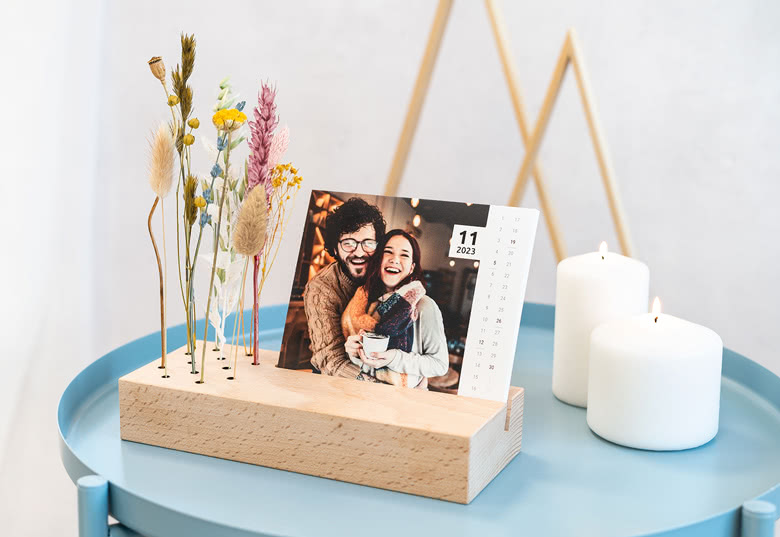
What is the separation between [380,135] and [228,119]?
1054 mm

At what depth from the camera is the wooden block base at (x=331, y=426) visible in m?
0.69

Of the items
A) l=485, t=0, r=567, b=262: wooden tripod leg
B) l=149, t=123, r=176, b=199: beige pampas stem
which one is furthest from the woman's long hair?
l=485, t=0, r=567, b=262: wooden tripod leg

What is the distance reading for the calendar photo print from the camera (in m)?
0.78

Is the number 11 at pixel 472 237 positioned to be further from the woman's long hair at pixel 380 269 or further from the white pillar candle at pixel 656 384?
the white pillar candle at pixel 656 384

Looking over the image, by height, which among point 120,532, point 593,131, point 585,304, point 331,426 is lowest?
point 120,532

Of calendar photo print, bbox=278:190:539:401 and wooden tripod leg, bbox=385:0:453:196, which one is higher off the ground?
wooden tripod leg, bbox=385:0:453:196

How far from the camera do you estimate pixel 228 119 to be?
745 mm

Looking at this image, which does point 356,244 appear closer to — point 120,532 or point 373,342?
point 373,342

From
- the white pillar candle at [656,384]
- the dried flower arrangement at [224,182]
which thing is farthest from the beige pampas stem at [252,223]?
the white pillar candle at [656,384]

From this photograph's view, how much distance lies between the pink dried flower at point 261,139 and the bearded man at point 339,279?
0.11m

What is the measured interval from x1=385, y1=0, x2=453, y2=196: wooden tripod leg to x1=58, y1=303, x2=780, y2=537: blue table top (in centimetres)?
51

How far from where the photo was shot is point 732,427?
0.87 metres

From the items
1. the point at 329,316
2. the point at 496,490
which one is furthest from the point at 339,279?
the point at 496,490

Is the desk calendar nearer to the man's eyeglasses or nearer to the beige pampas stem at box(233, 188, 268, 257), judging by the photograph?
the man's eyeglasses
